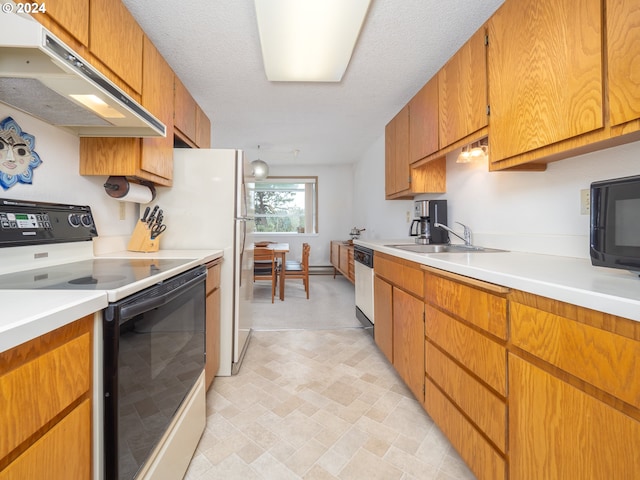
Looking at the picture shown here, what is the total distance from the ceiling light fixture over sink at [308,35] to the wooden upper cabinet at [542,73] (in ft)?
2.41

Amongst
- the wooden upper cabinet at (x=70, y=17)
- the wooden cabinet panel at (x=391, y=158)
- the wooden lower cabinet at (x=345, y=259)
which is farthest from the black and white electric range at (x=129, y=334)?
the wooden lower cabinet at (x=345, y=259)

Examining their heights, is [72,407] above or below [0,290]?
below

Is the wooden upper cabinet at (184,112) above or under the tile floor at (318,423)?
above

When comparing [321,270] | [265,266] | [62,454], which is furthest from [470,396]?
[321,270]

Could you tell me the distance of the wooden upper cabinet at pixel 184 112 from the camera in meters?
1.98

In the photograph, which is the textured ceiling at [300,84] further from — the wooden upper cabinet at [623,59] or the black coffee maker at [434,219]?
the black coffee maker at [434,219]

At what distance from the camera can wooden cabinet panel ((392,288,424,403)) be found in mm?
1501

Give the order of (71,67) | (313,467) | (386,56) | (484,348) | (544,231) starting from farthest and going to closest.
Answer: (386,56), (544,231), (313,467), (484,348), (71,67)

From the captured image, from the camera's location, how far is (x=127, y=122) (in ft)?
4.14

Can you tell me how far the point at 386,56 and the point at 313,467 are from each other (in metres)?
2.54

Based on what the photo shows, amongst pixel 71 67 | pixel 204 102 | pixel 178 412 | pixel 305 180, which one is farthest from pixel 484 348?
pixel 305 180

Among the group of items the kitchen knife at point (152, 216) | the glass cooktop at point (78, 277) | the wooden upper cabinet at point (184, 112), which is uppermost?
the wooden upper cabinet at point (184, 112)

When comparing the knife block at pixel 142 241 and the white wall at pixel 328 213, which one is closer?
the knife block at pixel 142 241

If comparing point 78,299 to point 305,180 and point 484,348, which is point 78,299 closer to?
point 484,348
